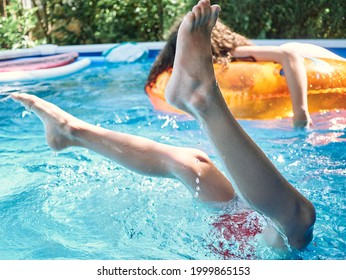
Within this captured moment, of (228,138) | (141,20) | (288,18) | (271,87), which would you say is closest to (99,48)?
(141,20)

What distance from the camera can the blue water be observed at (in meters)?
2.25

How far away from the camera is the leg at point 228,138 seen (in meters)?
1.68

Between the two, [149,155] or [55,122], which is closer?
[149,155]

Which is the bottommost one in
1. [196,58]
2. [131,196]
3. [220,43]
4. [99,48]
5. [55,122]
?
[99,48]

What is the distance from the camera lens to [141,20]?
870cm

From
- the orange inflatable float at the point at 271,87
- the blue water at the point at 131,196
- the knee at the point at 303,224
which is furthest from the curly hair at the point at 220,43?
the knee at the point at 303,224

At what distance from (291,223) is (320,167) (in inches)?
54.6

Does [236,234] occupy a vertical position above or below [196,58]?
below

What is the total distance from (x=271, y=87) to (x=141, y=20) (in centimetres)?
508

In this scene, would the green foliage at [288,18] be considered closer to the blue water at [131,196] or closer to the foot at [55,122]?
the blue water at [131,196]

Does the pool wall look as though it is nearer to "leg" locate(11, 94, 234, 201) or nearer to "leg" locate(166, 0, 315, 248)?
"leg" locate(11, 94, 234, 201)

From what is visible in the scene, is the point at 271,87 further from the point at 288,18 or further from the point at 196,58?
the point at 288,18

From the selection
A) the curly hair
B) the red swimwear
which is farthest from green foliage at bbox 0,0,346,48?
the red swimwear

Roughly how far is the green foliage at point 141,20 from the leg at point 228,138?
6.21m
